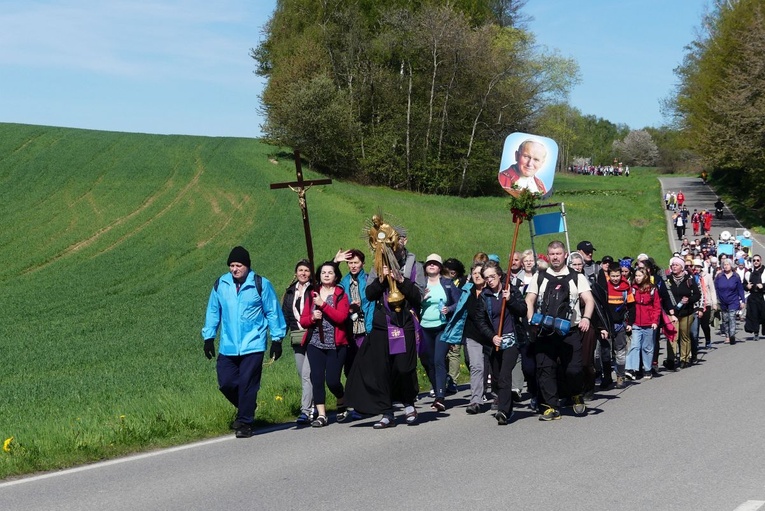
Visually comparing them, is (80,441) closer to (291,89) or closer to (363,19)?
(291,89)

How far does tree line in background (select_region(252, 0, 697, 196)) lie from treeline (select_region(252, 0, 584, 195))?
0.21 feet

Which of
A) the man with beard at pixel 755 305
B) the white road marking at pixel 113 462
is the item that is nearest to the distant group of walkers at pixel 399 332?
the white road marking at pixel 113 462

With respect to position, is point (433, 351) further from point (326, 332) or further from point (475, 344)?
point (326, 332)

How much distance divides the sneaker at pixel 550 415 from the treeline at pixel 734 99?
4563 cm

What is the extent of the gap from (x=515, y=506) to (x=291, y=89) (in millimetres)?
57021

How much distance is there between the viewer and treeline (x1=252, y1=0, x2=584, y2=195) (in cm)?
6238

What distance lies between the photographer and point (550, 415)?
10.6 metres

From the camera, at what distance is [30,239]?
44.9m

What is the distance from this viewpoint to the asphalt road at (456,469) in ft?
22.2

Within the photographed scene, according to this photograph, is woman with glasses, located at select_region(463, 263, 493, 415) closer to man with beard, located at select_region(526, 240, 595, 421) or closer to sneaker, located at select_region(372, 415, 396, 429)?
man with beard, located at select_region(526, 240, 595, 421)

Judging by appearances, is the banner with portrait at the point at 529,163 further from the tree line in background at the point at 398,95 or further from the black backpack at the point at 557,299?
the tree line in background at the point at 398,95

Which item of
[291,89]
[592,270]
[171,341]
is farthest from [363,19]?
[592,270]

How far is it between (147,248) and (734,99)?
3138 centimetres

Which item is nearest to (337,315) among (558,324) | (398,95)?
(558,324)
